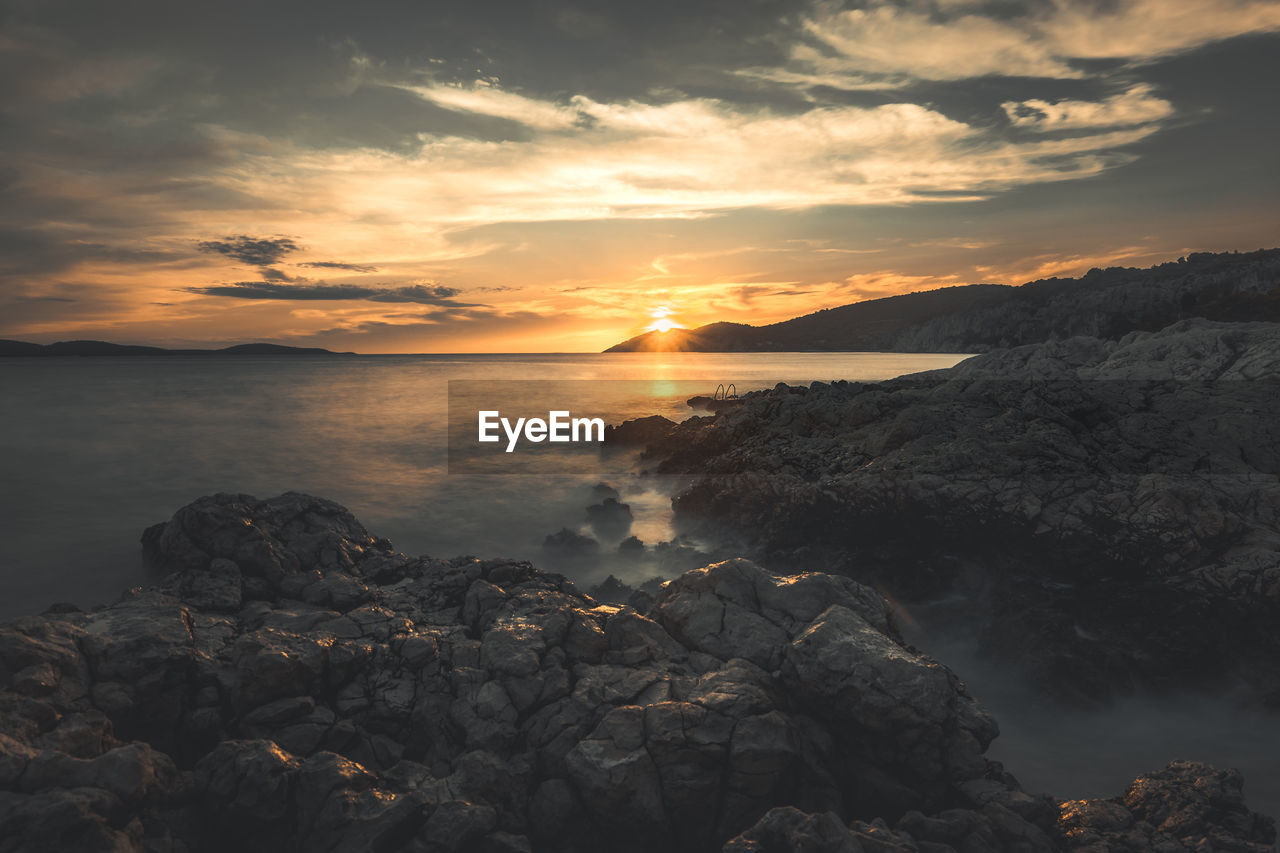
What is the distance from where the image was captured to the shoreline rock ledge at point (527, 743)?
493cm

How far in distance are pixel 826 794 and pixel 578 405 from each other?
46.7m

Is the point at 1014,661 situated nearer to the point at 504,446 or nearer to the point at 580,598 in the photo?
the point at 580,598

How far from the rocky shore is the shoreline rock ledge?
4287 millimetres

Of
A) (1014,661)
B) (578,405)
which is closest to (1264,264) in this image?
(578,405)

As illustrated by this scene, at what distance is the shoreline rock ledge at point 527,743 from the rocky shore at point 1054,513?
4287mm

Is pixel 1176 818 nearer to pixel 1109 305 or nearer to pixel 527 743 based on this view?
pixel 527 743

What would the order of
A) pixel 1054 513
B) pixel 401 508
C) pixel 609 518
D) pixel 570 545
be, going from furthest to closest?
pixel 401 508
pixel 609 518
pixel 570 545
pixel 1054 513

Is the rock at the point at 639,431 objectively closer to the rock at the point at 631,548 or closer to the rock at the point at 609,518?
the rock at the point at 609,518

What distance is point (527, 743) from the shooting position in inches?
236

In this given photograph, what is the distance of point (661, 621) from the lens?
7867mm

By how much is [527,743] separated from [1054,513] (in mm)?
10284

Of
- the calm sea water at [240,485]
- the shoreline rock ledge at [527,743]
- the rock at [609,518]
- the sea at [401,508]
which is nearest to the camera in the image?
the shoreline rock ledge at [527,743]

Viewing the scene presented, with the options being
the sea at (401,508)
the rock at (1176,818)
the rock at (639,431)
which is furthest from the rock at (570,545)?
the rock at (639,431)

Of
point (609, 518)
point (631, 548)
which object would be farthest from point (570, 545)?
point (609, 518)
